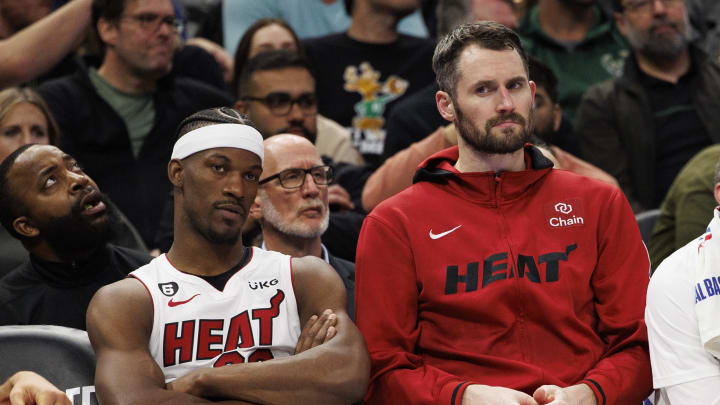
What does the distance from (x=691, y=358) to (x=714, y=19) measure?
4.98m

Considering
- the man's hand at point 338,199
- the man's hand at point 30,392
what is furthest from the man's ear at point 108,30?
the man's hand at point 30,392

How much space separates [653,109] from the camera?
6277mm

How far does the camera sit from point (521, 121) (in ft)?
11.7

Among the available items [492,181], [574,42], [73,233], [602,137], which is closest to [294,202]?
[73,233]

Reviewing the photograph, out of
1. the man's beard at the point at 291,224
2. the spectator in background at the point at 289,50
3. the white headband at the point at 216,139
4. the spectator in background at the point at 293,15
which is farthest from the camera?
the spectator in background at the point at 293,15

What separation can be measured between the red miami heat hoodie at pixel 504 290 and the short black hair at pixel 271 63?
7.42ft

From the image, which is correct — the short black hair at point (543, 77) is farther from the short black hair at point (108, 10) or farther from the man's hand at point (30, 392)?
the man's hand at point (30, 392)

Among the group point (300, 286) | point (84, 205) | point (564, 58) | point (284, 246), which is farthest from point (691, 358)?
point (564, 58)

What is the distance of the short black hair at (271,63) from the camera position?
5.72 m

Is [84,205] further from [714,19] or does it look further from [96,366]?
[714,19]

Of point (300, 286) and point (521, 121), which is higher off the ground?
point (521, 121)

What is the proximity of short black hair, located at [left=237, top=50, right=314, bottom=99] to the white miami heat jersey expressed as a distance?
2404 millimetres

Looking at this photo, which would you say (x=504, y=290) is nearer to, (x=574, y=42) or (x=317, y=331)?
(x=317, y=331)

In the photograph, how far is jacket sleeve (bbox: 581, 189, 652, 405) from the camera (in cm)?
341
